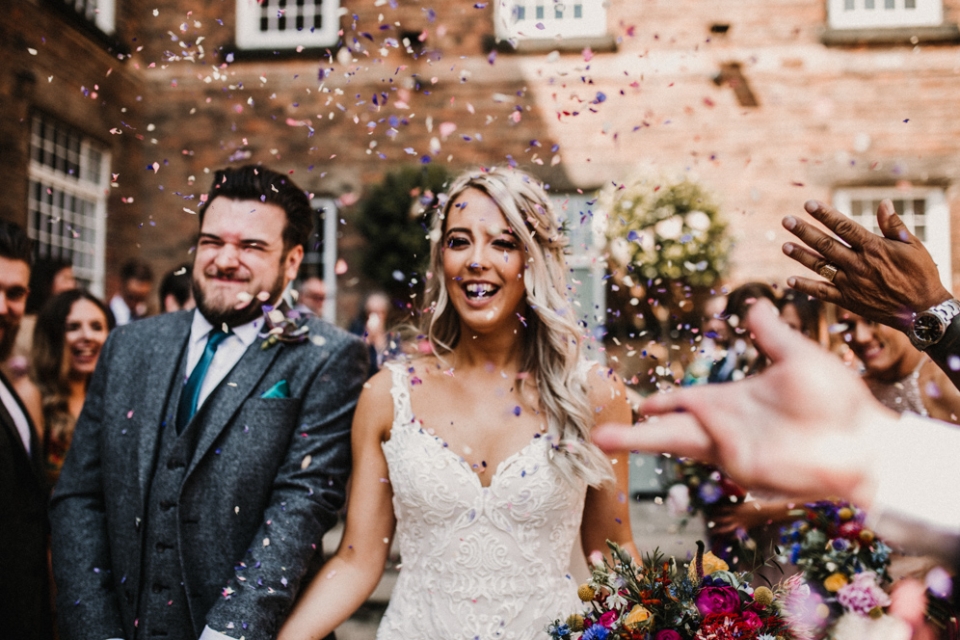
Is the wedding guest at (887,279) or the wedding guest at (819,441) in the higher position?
the wedding guest at (887,279)

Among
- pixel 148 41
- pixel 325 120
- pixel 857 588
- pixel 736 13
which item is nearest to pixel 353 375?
pixel 857 588

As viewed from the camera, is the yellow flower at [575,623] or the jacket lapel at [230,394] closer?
the yellow flower at [575,623]

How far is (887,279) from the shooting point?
1.66 meters

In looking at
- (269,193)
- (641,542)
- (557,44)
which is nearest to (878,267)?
(269,193)

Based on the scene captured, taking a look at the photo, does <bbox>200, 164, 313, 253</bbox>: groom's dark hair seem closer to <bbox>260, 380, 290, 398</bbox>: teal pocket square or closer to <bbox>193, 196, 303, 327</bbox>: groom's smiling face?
<bbox>193, 196, 303, 327</bbox>: groom's smiling face

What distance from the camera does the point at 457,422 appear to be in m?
2.44

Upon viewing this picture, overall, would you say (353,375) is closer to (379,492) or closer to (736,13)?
(379,492)

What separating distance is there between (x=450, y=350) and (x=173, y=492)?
40.0 inches

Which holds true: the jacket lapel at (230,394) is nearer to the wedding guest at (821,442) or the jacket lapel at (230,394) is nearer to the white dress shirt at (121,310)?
the wedding guest at (821,442)

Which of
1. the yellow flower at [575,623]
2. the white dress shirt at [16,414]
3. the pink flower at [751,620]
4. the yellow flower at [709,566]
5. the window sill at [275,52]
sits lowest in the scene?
the yellow flower at [575,623]

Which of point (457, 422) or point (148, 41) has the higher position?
point (148, 41)

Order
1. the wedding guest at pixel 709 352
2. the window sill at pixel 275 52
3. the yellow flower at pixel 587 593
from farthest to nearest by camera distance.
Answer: the window sill at pixel 275 52 → the wedding guest at pixel 709 352 → the yellow flower at pixel 587 593

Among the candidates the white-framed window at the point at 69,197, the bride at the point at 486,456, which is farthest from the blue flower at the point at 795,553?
the white-framed window at the point at 69,197

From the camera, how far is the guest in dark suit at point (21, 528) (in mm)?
2512
